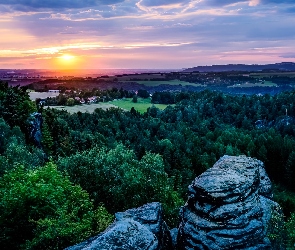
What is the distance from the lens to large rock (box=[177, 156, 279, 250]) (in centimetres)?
2328

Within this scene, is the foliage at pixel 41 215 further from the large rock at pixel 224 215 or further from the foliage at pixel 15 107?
the foliage at pixel 15 107

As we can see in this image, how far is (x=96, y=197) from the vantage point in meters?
42.5

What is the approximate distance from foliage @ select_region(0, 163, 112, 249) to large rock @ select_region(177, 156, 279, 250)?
325 inches

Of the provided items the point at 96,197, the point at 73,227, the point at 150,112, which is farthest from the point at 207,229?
the point at 150,112

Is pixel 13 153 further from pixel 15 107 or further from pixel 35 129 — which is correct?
pixel 15 107

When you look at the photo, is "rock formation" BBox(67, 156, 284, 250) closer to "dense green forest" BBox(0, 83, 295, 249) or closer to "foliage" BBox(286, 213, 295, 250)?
"foliage" BBox(286, 213, 295, 250)

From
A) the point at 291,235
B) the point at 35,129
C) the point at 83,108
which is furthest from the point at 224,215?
the point at 83,108

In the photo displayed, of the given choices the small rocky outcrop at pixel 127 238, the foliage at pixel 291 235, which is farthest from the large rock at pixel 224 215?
the small rocky outcrop at pixel 127 238

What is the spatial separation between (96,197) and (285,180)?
285ft

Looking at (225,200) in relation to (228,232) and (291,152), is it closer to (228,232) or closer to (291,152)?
(228,232)

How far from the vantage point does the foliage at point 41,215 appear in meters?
26.2

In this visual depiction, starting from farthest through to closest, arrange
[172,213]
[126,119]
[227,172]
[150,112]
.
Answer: [150,112] → [126,119] → [172,213] → [227,172]

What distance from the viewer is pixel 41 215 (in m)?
28.7

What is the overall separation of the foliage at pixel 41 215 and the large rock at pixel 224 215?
8256 millimetres
